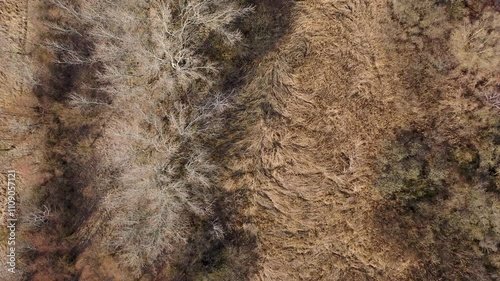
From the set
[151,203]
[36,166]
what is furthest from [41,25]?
[151,203]

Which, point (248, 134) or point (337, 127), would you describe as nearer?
point (248, 134)

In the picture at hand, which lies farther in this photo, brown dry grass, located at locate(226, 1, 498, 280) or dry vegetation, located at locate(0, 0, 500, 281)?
brown dry grass, located at locate(226, 1, 498, 280)

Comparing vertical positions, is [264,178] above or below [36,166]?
above

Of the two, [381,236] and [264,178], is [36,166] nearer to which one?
[264,178]

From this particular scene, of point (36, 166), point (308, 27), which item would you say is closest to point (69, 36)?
point (36, 166)

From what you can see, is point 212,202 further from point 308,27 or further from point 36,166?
point 308,27

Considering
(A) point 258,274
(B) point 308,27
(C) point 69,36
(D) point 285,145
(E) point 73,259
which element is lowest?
(E) point 73,259

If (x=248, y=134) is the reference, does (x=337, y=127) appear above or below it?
above

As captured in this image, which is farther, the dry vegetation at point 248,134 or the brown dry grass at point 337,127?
the brown dry grass at point 337,127
